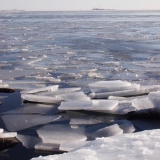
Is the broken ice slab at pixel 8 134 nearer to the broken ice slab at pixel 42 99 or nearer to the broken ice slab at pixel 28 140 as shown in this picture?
the broken ice slab at pixel 28 140

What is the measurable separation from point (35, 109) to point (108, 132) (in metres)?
1.26

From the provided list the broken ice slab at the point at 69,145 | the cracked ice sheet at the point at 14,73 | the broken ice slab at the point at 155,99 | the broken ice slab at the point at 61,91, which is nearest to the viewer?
the broken ice slab at the point at 69,145

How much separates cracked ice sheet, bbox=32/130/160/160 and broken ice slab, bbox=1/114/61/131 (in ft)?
4.07

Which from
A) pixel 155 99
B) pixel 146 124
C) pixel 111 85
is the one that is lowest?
pixel 146 124

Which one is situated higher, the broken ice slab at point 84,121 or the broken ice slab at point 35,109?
the broken ice slab at point 35,109

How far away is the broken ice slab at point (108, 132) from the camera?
3.20 metres

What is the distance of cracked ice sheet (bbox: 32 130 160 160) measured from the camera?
2154mm

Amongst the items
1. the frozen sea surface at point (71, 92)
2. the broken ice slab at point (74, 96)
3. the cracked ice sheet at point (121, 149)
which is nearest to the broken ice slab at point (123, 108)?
the frozen sea surface at point (71, 92)

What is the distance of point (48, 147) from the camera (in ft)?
9.48

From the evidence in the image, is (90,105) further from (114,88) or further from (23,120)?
(114,88)

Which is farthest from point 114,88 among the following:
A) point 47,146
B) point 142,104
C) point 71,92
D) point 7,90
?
point 47,146

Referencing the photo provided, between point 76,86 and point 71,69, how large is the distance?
1.61m

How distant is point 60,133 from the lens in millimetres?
3256

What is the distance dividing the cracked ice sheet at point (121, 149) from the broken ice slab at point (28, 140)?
2.55 feet
